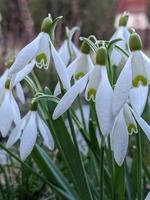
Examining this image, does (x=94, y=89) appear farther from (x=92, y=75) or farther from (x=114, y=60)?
(x=114, y=60)

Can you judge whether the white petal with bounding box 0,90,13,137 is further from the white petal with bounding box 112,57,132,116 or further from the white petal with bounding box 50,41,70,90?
the white petal with bounding box 112,57,132,116

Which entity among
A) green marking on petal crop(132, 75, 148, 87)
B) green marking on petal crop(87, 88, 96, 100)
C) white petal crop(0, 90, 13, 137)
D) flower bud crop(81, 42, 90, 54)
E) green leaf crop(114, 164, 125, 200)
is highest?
flower bud crop(81, 42, 90, 54)

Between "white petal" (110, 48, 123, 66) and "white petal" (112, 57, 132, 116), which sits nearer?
"white petal" (112, 57, 132, 116)

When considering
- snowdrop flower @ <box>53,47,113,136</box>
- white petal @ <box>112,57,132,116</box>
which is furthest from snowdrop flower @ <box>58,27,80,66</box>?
white petal @ <box>112,57,132,116</box>

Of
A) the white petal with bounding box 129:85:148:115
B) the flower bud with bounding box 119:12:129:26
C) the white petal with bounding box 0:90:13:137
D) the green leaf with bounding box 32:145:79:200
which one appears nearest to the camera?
the white petal with bounding box 129:85:148:115

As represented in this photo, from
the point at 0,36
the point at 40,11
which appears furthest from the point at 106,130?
the point at 40,11

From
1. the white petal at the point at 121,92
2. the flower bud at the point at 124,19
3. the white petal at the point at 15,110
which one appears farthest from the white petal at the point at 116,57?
the white petal at the point at 121,92

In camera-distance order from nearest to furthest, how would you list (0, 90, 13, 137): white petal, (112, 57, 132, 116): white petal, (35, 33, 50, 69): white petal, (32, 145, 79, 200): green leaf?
(112, 57, 132, 116): white petal < (35, 33, 50, 69): white petal < (0, 90, 13, 137): white petal < (32, 145, 79, 200): green leaf
